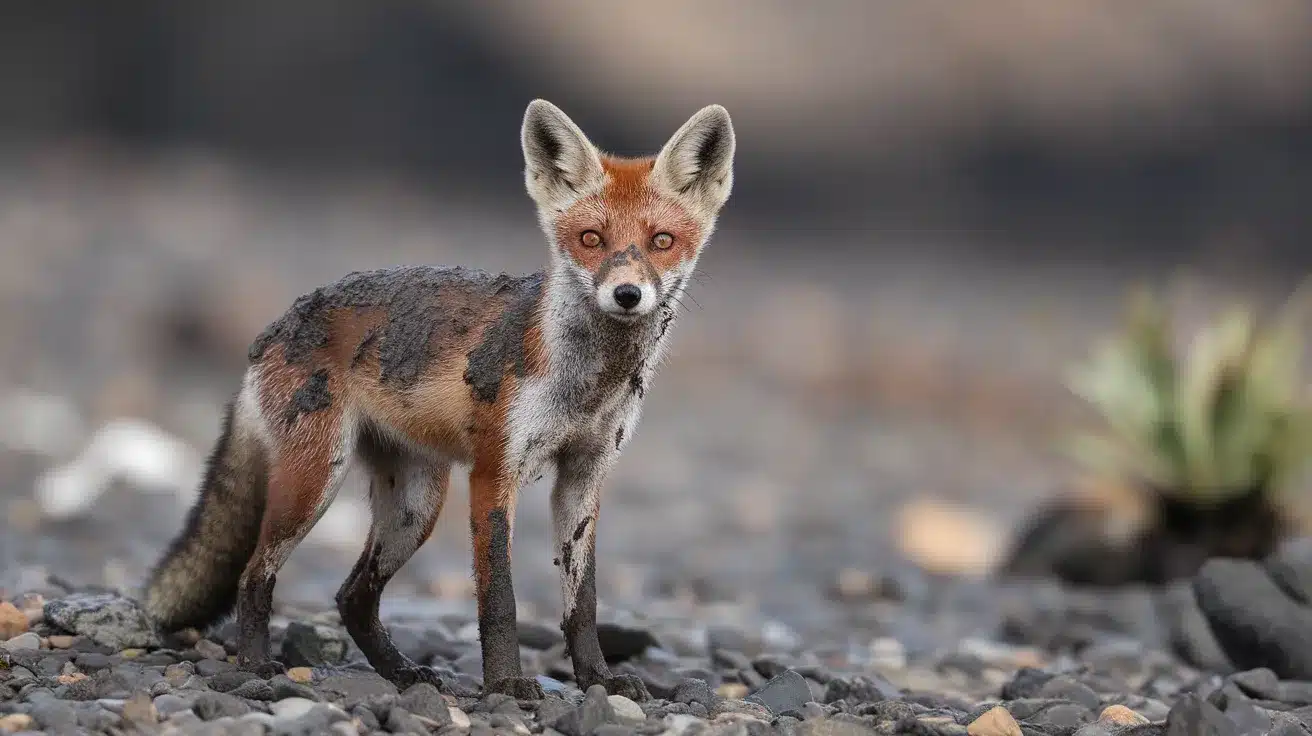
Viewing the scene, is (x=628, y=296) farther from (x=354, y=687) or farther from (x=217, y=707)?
(x=217, y=707)

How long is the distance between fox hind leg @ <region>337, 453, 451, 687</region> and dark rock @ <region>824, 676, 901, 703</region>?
5.93ft

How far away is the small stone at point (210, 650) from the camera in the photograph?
19.4 feet

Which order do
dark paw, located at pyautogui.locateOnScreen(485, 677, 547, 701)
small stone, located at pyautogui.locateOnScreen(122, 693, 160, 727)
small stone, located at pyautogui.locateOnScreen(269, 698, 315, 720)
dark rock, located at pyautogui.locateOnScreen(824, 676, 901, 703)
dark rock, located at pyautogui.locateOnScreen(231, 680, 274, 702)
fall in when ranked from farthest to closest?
dark rock, located at pyautogui.locateOnScreen(824, 676, 901, 703)
dark paw, located at pyautogui.locateOnScreen(485, 677, 547, 701)
dark rock, located at pyautogui.locateOnScreen(231, 680, 274, 702)
small stone, located at pyautogui.locateOnScreen(269, 698, 315, 720)
small stone, located at pyautogui.locateOnScreen(122, 693, 160, 727)

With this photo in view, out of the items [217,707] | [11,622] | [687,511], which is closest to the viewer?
[217,707]

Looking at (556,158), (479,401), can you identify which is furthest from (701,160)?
(479,401)

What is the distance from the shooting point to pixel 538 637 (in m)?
7.02

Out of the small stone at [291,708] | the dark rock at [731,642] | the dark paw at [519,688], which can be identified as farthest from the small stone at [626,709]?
the dark rock at [731,642]

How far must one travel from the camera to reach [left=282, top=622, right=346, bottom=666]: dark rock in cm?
598

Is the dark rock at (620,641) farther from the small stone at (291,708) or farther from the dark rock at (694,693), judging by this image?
the small stone at (291,708)

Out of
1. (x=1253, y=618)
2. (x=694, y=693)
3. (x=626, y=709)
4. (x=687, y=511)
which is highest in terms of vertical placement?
(x=687, y=511)

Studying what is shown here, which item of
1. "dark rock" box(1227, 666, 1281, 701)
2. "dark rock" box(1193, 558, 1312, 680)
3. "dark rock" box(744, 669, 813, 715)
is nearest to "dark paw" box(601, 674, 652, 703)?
"dark rock" box(744, 669, 813, 715)

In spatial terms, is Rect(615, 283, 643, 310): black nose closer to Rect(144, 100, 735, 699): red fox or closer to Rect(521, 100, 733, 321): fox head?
Rect(144, 100, 735, 699): red fox

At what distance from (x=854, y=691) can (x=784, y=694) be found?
0.53 m

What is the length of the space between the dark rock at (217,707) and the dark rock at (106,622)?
1214 millimetres
